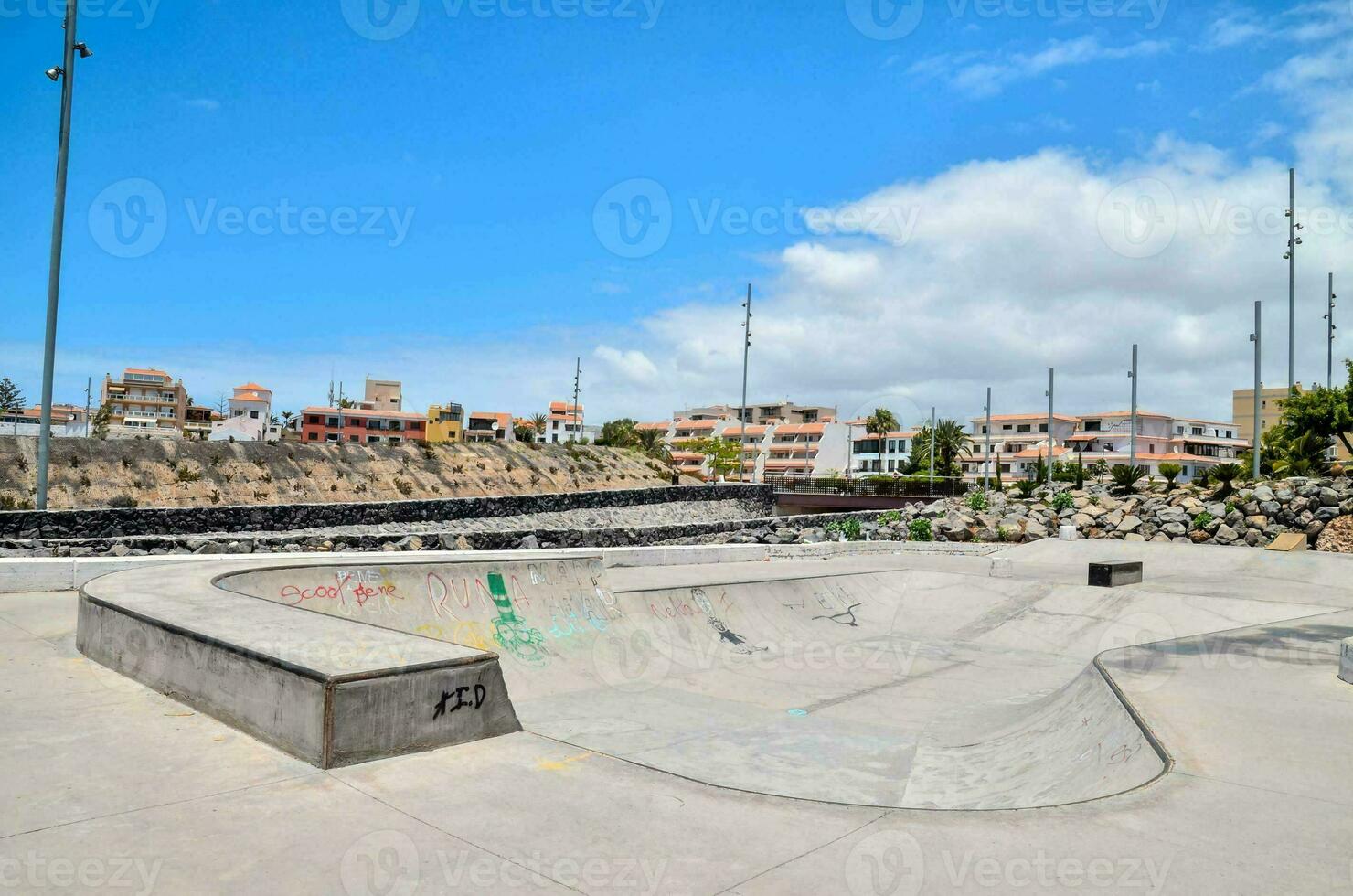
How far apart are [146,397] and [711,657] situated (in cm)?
13847

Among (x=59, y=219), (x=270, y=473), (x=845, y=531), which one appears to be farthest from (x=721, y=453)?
(x=59, y=219)

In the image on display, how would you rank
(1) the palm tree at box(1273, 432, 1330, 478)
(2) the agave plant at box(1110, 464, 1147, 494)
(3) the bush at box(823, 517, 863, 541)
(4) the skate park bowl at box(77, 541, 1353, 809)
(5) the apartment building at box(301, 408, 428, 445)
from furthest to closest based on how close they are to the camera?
(5) the apartment building at box(301, 408, 428, 445) < (2) the agave plant at box(1110, 464, 1147, 494) < (1) the palm tree at box(1273, 432, 1330, 478) < (3) the bush at box(823, 517, 863, 541) < (4) the skate park bowl at box(77, 541, 1353, 809)

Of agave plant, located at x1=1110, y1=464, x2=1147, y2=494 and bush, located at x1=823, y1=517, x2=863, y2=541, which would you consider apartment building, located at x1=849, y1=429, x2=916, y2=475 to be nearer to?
agave plant, located at x1=1110, y1=464, x2=1147, y2=494

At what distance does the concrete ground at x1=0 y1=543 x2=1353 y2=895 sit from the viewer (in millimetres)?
3758

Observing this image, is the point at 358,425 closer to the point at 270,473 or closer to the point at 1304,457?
the point at 270,473

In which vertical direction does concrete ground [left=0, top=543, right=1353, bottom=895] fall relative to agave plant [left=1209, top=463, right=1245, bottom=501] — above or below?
below

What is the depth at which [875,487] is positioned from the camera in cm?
6041

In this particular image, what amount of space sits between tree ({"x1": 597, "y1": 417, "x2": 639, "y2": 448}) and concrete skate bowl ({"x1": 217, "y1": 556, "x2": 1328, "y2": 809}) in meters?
93.5

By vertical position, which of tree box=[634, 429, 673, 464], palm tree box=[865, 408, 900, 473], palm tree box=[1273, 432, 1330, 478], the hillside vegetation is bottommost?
the hillside vegetation

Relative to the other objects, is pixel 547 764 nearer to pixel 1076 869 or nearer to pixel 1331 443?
pixel 1076 869

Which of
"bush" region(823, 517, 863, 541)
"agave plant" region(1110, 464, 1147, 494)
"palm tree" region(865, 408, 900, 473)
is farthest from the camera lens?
"palm tree" region(865, 408, 900, 473)

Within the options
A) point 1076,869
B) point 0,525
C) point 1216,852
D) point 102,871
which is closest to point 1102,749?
point 1216,852

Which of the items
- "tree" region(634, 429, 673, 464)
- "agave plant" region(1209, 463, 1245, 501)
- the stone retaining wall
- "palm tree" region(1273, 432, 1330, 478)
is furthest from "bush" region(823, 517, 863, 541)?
"tree" region(634, 429, 673, 464)

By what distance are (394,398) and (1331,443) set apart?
423 ft
